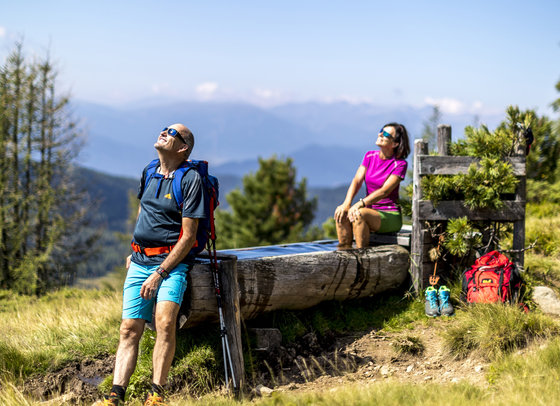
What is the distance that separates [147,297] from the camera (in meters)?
4.40

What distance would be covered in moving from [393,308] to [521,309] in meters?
1.52

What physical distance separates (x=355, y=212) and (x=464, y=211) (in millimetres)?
1466

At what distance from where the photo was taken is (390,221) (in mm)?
7191

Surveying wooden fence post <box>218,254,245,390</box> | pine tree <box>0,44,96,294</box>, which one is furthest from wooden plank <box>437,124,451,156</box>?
pine tree <box>0,44,96,294</box>

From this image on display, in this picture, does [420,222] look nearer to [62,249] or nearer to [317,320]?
[317,320]

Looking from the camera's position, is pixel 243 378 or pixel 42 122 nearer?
pixel 243 378

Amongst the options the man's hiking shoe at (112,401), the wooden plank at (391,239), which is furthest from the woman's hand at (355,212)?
the man's hiking shoe at (112,401)

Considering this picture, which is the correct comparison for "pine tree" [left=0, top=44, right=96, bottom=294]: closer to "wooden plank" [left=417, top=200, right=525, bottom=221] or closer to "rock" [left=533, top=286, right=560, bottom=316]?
"wooden plank" [left=417, top=200, right=525, bottom=221]

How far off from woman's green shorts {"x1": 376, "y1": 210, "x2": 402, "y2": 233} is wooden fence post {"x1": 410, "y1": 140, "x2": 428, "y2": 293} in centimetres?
24

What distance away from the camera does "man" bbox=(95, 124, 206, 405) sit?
4395 millimetres

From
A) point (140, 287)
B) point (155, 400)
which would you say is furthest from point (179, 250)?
point (155, 400)

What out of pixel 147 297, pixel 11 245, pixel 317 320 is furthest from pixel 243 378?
pixel 11 245

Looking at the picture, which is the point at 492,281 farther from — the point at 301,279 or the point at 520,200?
the point at 301,279

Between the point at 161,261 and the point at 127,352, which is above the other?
the point at 161,261
